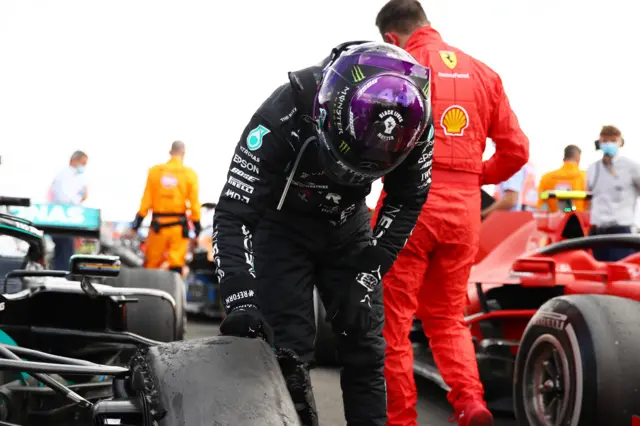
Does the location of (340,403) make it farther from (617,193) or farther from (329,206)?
(617,193)

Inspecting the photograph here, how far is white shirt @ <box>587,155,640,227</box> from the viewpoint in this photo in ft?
24.0

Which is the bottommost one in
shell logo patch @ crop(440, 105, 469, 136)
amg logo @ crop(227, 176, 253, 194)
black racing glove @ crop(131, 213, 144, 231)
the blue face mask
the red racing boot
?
the red racing boot

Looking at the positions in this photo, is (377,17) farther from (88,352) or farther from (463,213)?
(88,352)

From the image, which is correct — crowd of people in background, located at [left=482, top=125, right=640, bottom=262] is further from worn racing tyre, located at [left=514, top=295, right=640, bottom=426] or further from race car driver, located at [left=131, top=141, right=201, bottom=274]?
race car driver, located at [left=131, top=141, right=201, bottom=274]

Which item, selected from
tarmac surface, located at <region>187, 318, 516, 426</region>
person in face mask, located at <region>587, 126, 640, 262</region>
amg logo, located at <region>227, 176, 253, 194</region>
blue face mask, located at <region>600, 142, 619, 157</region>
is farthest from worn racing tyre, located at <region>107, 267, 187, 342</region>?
blue face mask, located at <region>600, 142, 619, 157</region>

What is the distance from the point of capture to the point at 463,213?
3924 mm

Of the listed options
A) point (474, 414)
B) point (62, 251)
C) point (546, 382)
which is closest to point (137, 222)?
point (62, 251)

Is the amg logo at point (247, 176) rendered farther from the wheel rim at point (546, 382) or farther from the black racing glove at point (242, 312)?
the wheel rim at point (546, 382)

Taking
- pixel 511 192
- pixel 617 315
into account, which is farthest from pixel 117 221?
pixel 617 315

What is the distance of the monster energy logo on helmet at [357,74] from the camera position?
2.47m

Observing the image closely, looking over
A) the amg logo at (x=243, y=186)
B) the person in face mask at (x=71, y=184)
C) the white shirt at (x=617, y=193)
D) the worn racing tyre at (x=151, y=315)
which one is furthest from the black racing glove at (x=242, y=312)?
the person in face mask at (x=71, y=184)

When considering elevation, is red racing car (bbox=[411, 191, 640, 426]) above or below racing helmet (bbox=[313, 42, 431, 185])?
below

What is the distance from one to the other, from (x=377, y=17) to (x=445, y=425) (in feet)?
6.93

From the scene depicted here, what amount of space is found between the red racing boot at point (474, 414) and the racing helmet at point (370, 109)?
1611mm
